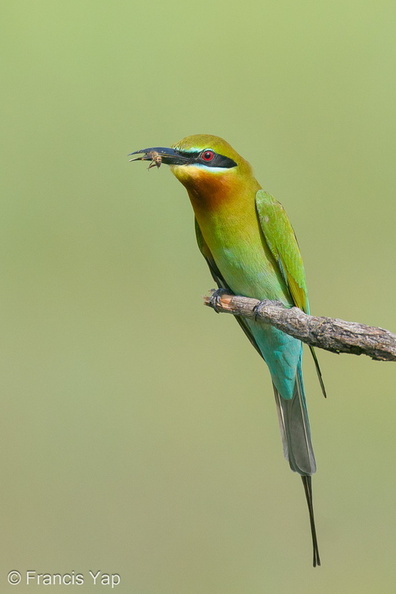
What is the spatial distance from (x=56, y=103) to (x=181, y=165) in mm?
2674

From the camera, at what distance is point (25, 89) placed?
16.2 feet

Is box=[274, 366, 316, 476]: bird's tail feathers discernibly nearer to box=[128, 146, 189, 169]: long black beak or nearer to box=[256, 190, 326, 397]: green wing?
box=[256, 190, 326, 397]: green wing

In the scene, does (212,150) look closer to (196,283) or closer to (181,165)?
(181,165)

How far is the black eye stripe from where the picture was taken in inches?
90.2

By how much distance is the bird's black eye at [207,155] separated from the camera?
2316 mm

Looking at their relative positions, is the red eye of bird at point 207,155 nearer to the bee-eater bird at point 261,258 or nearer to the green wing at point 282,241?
the bee-eater bird at point 261,258

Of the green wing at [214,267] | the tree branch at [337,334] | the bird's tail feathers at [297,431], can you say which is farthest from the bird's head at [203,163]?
the bird's tail feathers at [297,431]

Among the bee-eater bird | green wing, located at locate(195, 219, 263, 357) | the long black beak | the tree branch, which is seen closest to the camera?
the tree branch

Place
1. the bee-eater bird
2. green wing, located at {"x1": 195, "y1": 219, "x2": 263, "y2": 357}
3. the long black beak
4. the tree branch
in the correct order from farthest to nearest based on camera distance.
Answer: green wing, located at {"x1": 195, "y1": 219, "x2": 263, "y2": 357} → the bee-eater bird → the long black beak → the tree branch

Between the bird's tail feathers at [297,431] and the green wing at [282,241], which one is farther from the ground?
the green wing at [282,241]

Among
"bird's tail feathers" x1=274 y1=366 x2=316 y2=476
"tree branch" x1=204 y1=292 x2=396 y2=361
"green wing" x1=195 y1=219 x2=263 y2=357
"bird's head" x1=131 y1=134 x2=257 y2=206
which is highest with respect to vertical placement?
"bird's head" x1=131 y1=134 x2=257 y2=206

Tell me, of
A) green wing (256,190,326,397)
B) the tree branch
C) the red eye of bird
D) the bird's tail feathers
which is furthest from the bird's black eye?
the bird's tail feathers

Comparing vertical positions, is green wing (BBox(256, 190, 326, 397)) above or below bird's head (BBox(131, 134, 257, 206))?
below

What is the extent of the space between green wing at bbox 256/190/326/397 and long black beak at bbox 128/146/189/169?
31 centimetres
